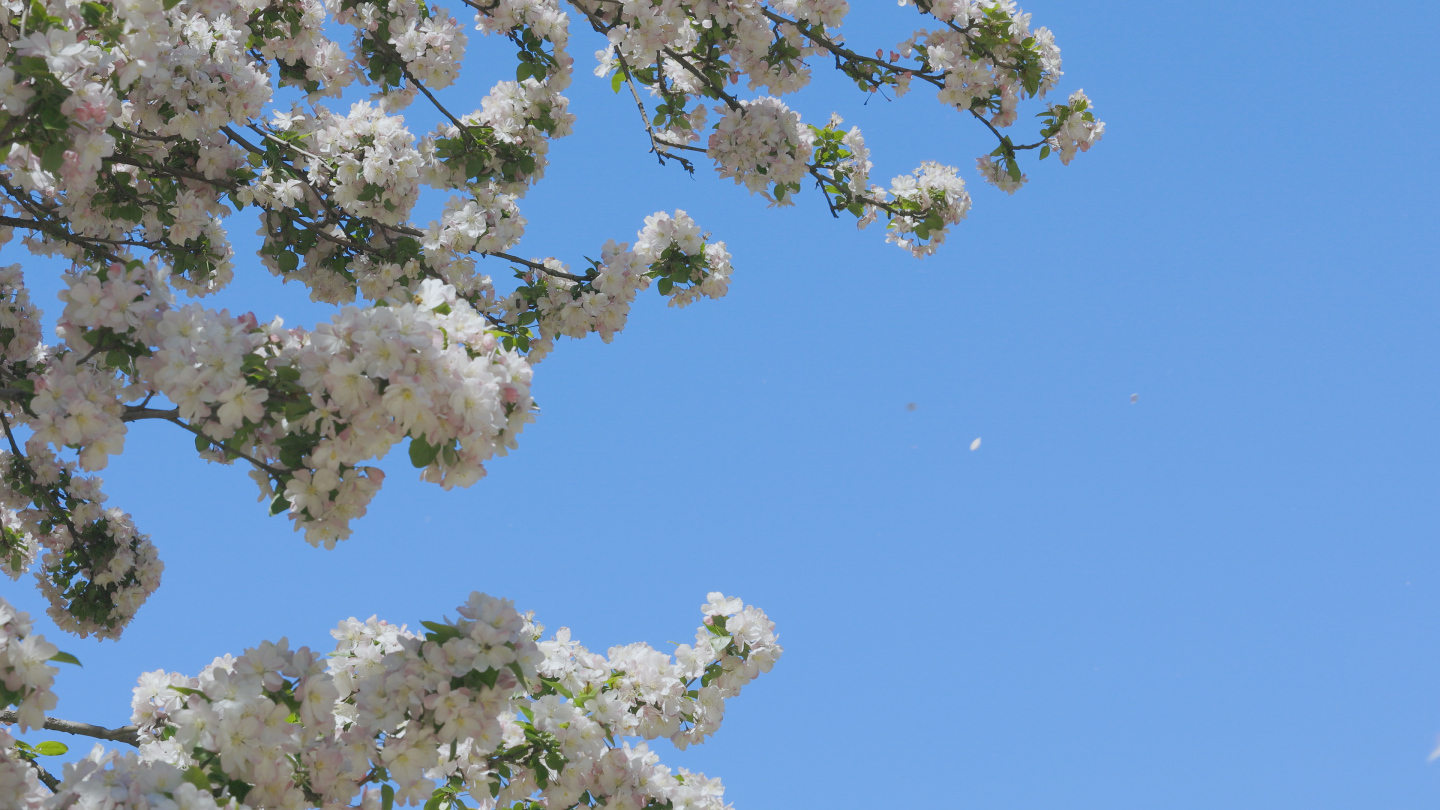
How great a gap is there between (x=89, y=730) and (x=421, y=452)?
200cm

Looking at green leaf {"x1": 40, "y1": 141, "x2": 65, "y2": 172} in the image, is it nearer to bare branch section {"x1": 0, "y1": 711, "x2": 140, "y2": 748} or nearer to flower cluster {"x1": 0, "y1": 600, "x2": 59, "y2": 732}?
flower cluster {"x1": 0, "y1": 600, "x2": 59, "y2": 732}

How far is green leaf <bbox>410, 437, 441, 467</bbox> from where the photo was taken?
2.83m

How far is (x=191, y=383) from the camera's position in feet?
9.56

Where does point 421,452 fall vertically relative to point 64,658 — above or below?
above

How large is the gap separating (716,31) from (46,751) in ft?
14.3

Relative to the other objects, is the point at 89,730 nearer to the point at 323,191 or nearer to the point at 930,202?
the point at 323,191

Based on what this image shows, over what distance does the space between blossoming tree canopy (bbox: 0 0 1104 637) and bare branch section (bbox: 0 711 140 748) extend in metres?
0.98

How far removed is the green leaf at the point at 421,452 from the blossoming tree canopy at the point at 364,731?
613 millimetres

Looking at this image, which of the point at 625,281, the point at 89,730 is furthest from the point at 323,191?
the point at 89,730

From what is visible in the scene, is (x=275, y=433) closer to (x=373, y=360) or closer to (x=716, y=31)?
(x=373, y=360)

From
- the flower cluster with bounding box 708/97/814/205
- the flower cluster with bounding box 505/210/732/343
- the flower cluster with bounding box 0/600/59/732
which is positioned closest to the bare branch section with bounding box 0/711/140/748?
the flower cluster with bounding box 0/600/59/732

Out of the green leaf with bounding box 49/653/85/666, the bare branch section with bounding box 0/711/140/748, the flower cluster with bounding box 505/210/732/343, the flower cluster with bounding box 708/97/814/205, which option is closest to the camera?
the green leaf with bounding box 49/653/85/666

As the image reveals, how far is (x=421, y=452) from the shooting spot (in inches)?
112

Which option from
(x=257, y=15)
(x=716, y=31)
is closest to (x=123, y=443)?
(x=257, y=15)
